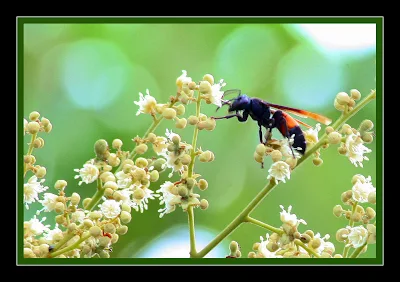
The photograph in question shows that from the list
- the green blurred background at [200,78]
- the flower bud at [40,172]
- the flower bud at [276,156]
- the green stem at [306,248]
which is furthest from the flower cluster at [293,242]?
the green blurred background at [200,78]

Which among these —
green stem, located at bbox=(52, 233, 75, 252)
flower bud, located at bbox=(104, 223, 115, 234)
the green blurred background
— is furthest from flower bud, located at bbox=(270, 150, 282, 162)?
the green blurred background

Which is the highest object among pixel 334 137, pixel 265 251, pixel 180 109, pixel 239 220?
pixel 180 109

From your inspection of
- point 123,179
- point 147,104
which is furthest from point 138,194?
point 147,104

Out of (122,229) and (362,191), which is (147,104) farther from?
(362,191)

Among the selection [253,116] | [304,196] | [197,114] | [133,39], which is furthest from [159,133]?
[197,114]

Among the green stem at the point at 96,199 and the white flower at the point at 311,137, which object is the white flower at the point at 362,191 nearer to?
the white flower at the point at 311,137

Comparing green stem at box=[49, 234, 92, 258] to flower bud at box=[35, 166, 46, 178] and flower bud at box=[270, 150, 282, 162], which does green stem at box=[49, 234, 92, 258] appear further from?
flower bud at box=[270, 150, 282, 162]
